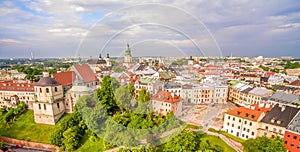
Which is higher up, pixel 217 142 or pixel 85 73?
pixel 85 73

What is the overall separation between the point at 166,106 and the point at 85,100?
6542mm

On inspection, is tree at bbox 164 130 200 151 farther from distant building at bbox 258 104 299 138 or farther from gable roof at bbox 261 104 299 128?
gable roof at bbox 261 104 299 128

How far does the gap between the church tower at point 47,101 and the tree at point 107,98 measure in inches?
230

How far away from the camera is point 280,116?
38.2ft

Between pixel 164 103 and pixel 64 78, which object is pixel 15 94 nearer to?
pixel 64 78

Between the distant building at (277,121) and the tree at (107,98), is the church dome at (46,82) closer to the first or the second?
the tree at (107,98)

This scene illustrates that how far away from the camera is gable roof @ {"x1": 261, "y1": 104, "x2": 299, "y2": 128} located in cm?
1127

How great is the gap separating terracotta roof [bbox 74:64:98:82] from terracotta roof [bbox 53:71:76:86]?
100 centimetres

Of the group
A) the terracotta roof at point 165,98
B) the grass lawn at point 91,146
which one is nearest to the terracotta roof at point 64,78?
the grass lawn at point 91,146

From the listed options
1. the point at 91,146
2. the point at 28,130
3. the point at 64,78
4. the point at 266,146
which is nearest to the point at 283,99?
the point at 266,146

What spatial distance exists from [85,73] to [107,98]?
7.19 metres

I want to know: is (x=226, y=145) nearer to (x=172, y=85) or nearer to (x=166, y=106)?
(x=166, y=106)

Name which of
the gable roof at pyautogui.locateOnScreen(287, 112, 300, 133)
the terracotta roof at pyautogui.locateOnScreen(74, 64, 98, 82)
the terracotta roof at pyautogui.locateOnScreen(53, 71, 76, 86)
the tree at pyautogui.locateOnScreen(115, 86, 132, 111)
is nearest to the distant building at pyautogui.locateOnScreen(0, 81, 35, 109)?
the terracotta roof at pyautogui.locateOnScreen(53, 71, 76, 86)

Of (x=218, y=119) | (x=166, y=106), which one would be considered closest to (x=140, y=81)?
(x=166, y=106)
